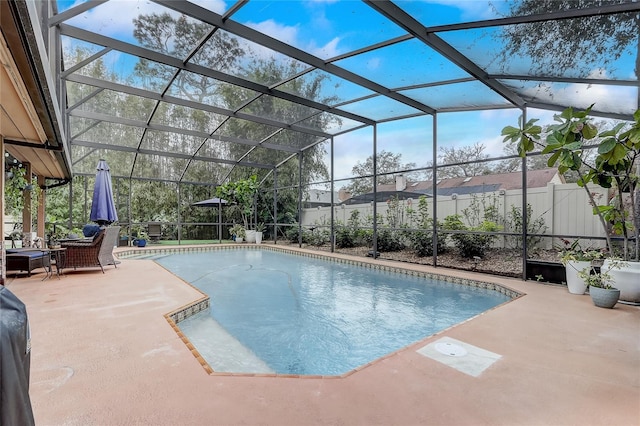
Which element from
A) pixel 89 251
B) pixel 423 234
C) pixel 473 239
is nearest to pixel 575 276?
pixel 473 239

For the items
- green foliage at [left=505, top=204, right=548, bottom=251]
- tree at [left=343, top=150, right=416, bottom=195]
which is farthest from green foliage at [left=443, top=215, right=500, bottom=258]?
tree at [left=343, top=150, right=416, bottom=195]

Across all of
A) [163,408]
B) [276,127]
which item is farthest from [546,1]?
[276,127]

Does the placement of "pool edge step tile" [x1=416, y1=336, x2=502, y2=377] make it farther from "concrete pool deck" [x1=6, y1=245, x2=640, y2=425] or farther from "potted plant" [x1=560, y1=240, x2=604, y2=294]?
"potted plant" [x1=560, y1=240, x2=604, y2=294]

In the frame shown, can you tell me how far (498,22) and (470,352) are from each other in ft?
12.6

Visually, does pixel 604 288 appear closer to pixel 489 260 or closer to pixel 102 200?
pixel 489 260

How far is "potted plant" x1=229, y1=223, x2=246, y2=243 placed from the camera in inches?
567

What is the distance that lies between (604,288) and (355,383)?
4316 millimetres

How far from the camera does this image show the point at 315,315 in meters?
4.76

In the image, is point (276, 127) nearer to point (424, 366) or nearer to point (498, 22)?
point (498, 22)

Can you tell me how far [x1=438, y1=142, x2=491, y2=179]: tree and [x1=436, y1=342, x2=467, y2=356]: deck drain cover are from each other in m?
6.17

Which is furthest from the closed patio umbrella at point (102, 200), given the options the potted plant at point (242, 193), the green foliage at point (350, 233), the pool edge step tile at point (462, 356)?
the pool edge step tile at point (462, 356)

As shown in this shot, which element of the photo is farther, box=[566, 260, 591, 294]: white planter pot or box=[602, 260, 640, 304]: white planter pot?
box=[566, 260, 591, 294]: white planter pot

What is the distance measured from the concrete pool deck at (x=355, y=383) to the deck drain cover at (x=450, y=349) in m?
0.14

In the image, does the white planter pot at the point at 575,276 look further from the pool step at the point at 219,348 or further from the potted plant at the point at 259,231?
the potted plant at the point at 259,231
